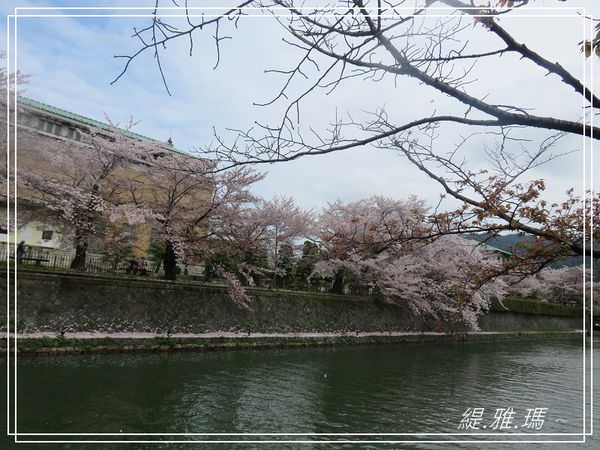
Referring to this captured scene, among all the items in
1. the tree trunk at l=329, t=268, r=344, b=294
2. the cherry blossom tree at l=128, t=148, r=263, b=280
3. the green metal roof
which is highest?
the green metal roof

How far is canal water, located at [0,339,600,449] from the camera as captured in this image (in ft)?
19.0

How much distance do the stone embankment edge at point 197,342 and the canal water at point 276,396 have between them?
43 centimetres

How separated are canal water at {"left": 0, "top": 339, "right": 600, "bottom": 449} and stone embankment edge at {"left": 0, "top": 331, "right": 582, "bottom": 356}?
16.8 inches

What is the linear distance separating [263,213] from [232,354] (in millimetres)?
6815

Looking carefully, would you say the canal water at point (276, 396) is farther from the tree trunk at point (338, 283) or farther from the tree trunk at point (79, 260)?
the tree trunk at point (338, 283)

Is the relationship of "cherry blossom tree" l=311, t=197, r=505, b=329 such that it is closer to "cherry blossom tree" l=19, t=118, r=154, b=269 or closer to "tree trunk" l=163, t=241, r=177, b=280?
"tree trunk" l=163, t=241, r=177, b=280

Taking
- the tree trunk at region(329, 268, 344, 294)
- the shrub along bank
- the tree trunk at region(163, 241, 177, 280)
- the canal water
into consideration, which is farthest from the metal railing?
the tree trunk at region(329, 268, 344, 294)

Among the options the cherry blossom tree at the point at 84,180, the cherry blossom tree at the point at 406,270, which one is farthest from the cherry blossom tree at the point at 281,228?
the cherry blossom tree at the point at 84,180

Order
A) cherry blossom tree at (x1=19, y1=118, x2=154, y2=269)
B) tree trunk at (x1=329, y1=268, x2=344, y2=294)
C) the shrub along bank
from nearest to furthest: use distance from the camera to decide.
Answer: the shrub along bank
cherry blossom tree at (x1=19, y1=118, x2=154, y2=269)
tree trunk at (x1=329, y1=268, x2=344, y2=294)

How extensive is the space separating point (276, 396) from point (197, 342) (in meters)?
5.46

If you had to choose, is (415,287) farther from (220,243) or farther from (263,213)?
(220,243)

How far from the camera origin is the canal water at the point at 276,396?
19.0 ft

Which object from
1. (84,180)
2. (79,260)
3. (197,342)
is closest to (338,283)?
(197,342)

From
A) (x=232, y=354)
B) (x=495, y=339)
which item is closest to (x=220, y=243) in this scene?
(x=232, y=354)
